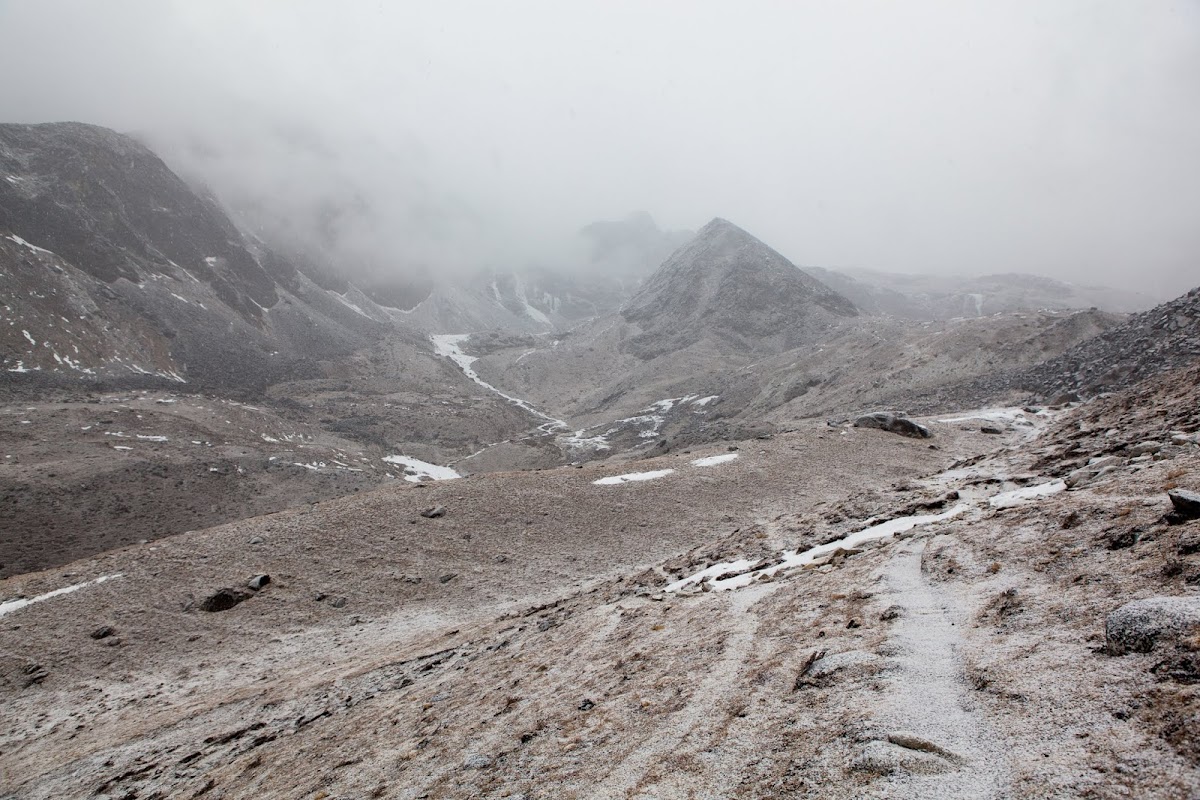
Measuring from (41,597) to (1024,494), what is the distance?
3061 cm

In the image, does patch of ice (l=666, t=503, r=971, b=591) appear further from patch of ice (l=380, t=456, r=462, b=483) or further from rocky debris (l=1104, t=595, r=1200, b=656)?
patch of ice (l=380, t=456, r=462, b=483)

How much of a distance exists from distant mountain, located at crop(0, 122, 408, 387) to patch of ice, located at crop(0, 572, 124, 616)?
73849 mm

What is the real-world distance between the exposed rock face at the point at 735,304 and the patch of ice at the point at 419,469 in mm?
81388

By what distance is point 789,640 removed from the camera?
7742mm

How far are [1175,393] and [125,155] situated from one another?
686ft

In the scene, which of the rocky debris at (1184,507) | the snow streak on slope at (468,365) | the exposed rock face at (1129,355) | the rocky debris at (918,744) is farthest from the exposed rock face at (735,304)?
the rocky debris at (918,744)

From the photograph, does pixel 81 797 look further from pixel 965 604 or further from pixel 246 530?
pixel 965 604

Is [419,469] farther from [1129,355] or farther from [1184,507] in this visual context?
[1184,507]

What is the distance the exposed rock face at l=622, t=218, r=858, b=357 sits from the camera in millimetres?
146000

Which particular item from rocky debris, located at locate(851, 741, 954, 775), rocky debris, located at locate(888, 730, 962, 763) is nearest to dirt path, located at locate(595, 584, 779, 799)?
rocky debris, located at locate(851, 741, 954, 775)

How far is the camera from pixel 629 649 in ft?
31.1

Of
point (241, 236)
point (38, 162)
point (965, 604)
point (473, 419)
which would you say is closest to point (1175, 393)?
point (965, 604)

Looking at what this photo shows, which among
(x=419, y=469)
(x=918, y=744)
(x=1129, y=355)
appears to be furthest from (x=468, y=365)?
(x=918, y=744)

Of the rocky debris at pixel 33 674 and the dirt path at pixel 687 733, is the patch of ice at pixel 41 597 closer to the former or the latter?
the rocky debris at pixel 33 674
